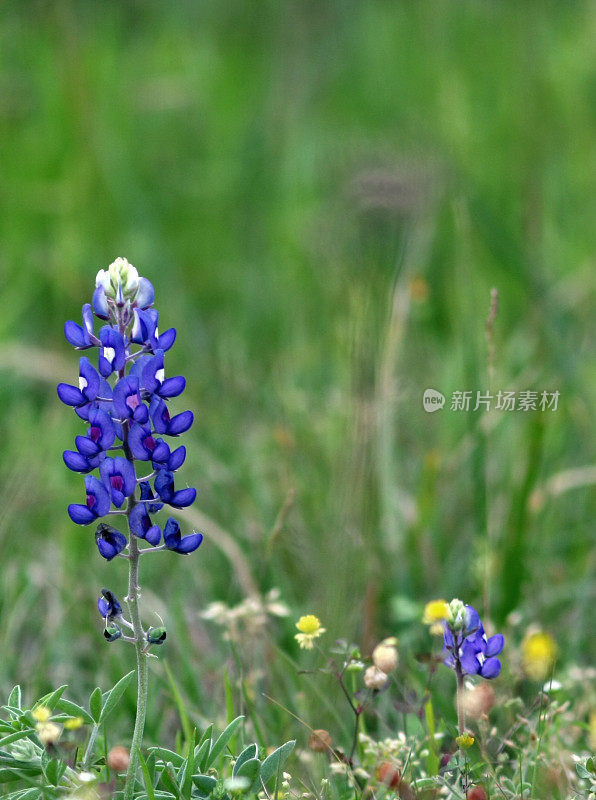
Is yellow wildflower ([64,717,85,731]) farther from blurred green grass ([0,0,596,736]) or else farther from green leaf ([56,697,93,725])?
blurred green grass ([0,0,596,736])

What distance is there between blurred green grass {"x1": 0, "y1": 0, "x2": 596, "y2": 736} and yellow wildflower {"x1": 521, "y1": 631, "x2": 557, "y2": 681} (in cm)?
20

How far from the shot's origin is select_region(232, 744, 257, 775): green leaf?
1.46 m

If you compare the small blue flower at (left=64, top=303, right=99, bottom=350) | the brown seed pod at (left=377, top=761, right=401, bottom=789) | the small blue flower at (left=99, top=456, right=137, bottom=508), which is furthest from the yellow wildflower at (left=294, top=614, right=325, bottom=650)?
the small blue flower at (left=64, top=303, right=99, bottom=350)

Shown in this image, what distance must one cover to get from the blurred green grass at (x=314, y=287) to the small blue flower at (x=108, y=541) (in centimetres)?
54

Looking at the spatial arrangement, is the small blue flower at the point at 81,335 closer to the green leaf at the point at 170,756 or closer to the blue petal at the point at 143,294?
the blue petal at the point at 143,294

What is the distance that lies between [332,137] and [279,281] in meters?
1.10

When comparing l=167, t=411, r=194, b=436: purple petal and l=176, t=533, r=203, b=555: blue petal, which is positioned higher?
l=167, t=411, r=194, b=436: purple petal

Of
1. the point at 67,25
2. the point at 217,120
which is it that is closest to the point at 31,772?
the point at 67,25

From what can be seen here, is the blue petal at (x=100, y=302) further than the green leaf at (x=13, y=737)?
Yes

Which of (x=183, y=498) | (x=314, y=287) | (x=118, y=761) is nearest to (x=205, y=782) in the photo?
(x=118, y=761)

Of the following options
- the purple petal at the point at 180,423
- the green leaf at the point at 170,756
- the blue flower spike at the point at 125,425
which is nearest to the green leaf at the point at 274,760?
the green leaf at the point at 170,756

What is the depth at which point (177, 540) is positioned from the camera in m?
1.49

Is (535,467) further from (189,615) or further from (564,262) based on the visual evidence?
(564,262)

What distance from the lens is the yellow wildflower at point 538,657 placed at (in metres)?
1.96
